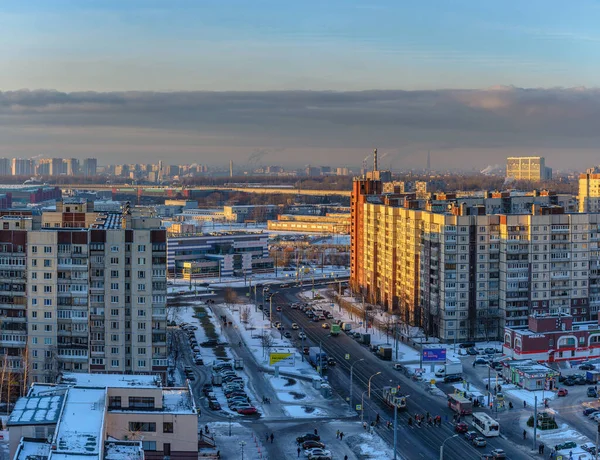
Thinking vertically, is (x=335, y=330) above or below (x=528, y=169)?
below

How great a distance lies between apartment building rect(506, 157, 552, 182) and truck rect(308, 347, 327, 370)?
14911cm

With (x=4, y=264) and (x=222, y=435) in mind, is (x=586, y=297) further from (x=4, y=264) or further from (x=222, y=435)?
(x=4, y=264)

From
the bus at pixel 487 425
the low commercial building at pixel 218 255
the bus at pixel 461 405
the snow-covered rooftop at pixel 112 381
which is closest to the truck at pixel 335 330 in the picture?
Result: the bus at pixel 461 405

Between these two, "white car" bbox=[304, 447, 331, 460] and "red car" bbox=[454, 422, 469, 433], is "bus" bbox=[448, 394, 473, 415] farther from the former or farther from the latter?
"white car" bbox=[304, 447, 331, 460]

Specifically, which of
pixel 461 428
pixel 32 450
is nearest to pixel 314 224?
pixel 461 428

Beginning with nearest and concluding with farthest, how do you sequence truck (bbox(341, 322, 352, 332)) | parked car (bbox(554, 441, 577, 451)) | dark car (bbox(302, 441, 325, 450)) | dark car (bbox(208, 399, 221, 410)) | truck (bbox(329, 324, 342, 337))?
dark car (bbox(302, 441, 325, 450)) < parked car (bbox(554, 441, 577, 451)) < dark car (bbox(208, 399, 221, 410)) < truck (bbox(329, 324, 342, 337)) < truck (bbox(341, 322, 352, 332))

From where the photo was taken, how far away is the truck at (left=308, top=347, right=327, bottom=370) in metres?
34.5

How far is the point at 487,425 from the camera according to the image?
86.1ft

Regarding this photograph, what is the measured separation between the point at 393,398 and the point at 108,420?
1093 cm

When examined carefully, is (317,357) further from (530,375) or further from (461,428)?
(461,428)

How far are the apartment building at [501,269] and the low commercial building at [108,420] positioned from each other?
1912 cm

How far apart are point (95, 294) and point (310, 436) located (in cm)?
868

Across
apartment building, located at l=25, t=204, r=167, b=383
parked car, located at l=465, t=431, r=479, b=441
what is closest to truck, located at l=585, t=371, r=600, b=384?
parked car, located at l=465, t=431, r=479, b=441

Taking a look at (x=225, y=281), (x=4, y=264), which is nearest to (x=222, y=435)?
(x=4, y=264)
